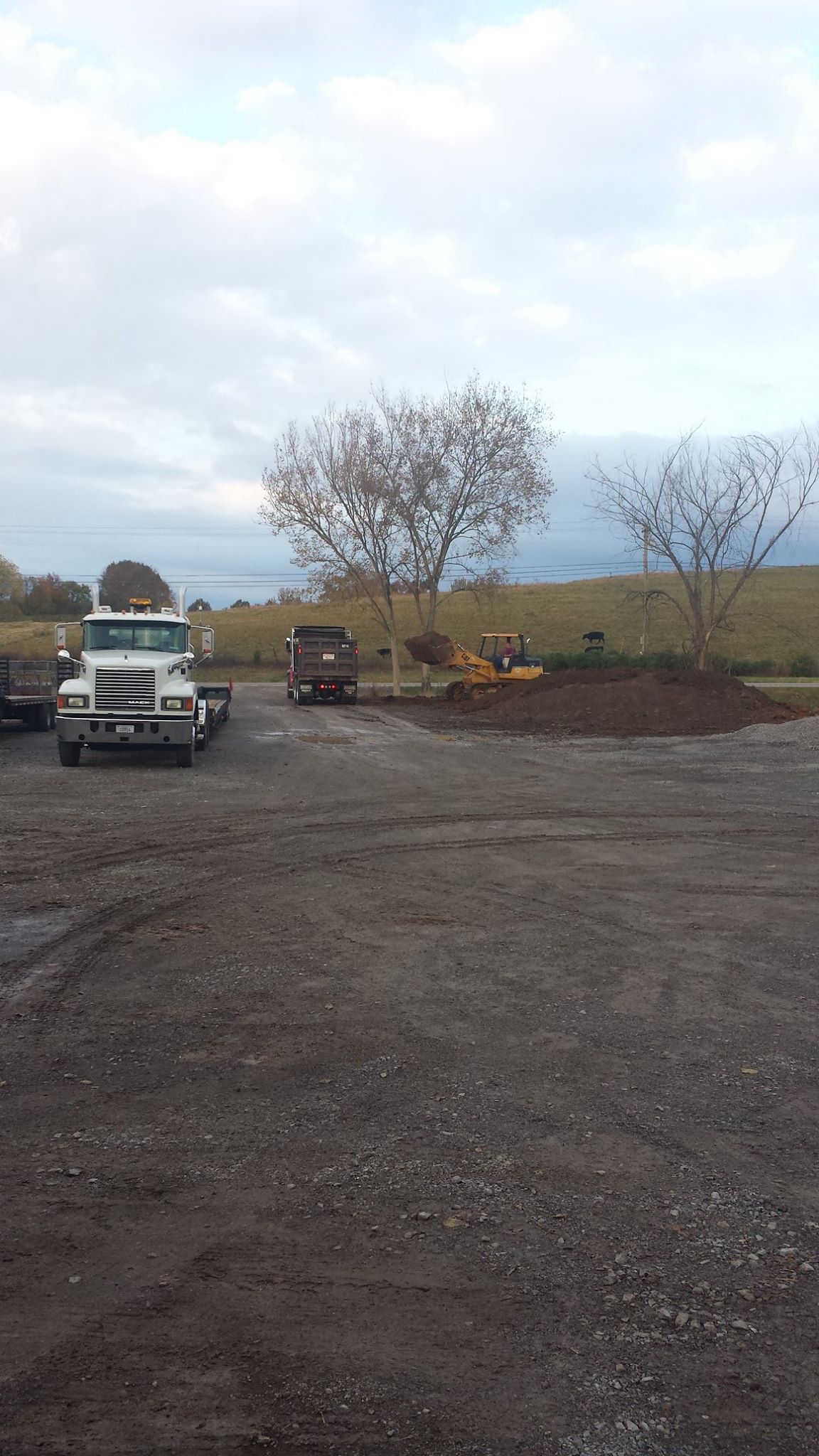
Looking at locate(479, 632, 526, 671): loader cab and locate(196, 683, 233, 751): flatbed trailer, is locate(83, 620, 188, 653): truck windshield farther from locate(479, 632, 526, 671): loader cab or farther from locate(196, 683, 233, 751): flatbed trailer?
locate(479, 632, 526, 671): loader cab

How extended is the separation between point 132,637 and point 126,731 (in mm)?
2208

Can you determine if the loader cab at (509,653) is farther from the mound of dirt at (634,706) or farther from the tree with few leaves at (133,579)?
the tree with few leaves at (133,579)

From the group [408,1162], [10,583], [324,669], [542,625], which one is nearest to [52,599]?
[10,583]

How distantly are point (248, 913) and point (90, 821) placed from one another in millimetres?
5105

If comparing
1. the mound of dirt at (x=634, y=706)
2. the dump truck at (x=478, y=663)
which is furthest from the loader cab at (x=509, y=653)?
the mound of dirt at (x=634, y=706)

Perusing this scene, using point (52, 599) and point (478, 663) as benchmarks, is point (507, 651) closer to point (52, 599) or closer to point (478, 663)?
point (478, 663)

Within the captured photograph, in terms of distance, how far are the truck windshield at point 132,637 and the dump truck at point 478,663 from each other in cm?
1981

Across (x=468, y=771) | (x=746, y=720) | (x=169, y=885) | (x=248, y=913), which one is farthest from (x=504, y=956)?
(x=746, y=720)

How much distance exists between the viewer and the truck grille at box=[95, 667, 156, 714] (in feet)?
60.4

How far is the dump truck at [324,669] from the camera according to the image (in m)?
40.3

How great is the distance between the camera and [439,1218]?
13.2 feet

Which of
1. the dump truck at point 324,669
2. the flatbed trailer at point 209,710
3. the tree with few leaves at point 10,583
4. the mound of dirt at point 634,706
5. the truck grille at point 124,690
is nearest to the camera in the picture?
the truck grille at point 124,690

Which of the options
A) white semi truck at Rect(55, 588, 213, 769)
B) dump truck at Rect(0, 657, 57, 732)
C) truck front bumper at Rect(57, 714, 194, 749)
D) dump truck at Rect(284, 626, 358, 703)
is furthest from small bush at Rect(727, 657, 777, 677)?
truck front bumper at Rect(57, 714, 194, 749)

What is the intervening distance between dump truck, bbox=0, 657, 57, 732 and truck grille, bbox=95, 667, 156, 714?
4.93m
